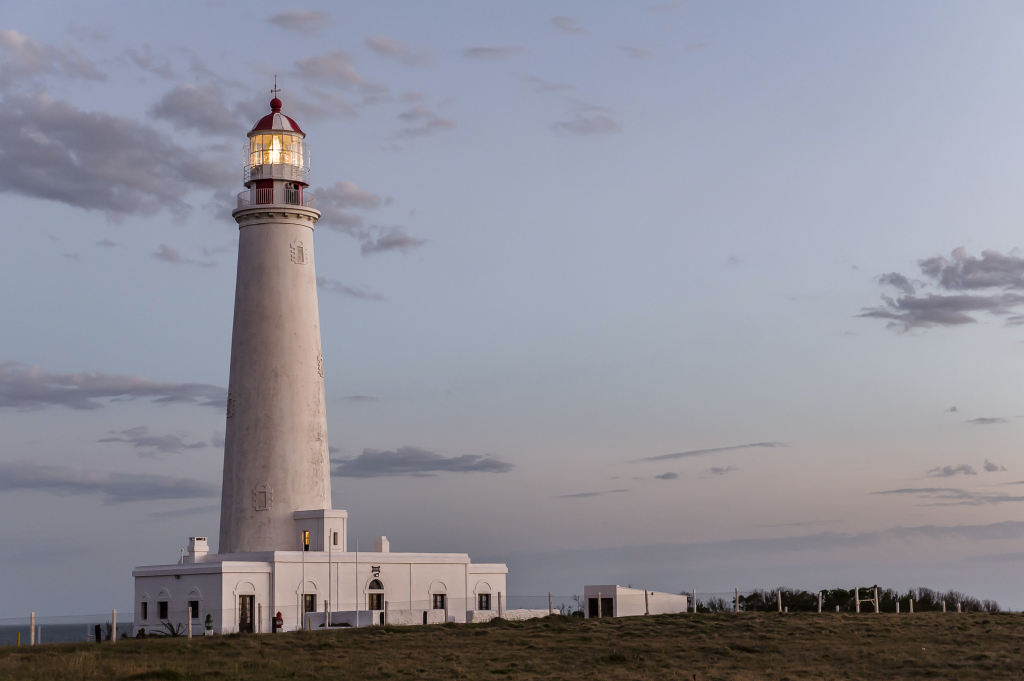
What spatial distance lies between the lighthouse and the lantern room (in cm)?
5

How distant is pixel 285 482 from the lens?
47406mm

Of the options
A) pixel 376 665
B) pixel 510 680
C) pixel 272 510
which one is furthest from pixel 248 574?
pixel 510 680

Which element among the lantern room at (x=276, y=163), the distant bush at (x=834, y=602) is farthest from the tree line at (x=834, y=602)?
the lantern room at (x=276, y=163)

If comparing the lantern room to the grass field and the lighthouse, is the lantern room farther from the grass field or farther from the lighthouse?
the grass field

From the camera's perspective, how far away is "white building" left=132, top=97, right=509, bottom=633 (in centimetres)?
4519

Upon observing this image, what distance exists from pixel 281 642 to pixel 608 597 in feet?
52.9

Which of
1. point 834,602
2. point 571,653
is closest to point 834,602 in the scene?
point 834,602

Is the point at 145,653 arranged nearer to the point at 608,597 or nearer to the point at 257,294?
the point at 257,294

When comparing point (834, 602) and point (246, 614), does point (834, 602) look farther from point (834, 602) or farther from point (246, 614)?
point (246, 614)

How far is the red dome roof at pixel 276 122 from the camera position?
5084 centimetres

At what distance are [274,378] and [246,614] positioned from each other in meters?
9.13

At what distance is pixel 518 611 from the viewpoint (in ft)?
160

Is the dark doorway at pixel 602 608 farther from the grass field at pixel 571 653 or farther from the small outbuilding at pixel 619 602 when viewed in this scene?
the grass field at pixel 571 653

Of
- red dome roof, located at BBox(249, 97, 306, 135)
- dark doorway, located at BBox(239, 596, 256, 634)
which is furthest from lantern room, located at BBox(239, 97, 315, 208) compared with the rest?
dark doorway, located at BBox(239, 596, 256, 634)
